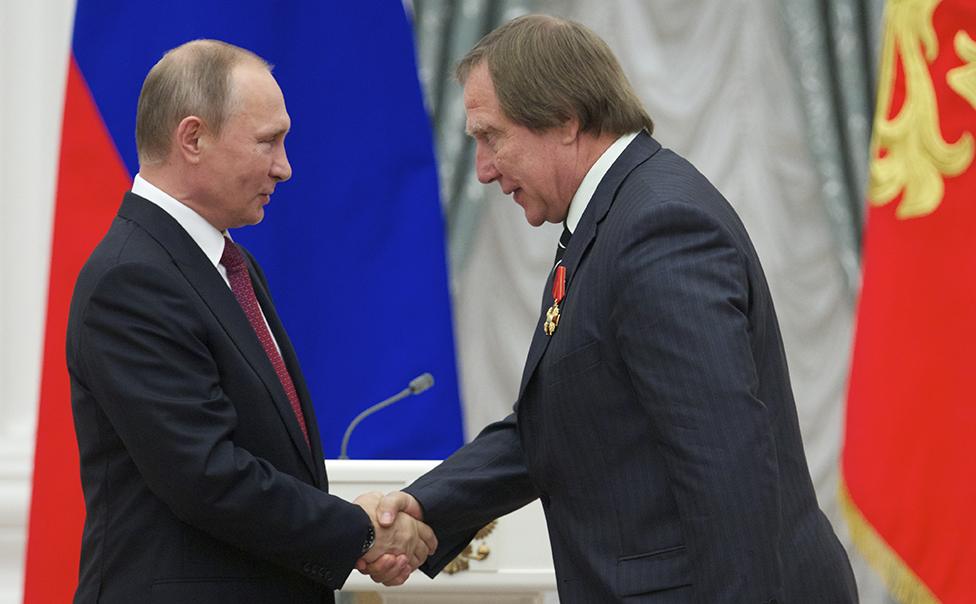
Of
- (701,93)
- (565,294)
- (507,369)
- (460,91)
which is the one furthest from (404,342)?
(565,294)

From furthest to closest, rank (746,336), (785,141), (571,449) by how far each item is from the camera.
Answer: (785,141) < (571,449) < (746,336)

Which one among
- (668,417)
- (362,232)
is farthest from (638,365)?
(362,232)

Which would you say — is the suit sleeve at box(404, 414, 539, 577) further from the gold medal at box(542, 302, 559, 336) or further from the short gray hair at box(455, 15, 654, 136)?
the short gray hair at box(455, 15, 654, 136)

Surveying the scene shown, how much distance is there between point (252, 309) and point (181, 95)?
395mm

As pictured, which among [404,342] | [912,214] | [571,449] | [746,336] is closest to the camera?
[746,336]

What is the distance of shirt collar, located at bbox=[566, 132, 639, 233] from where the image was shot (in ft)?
6.68

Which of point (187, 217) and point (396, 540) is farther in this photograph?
point (396, 540)

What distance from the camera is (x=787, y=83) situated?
4.22 metres

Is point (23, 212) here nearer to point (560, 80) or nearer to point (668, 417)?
point (560, 80)

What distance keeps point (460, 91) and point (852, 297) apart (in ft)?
4.79

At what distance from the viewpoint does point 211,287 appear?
6.98ft

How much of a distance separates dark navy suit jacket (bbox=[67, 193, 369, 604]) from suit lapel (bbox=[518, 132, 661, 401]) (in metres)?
0.46

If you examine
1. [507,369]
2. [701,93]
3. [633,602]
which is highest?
[701,93]

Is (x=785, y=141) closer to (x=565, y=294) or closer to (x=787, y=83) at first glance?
(x=787, y=83)
